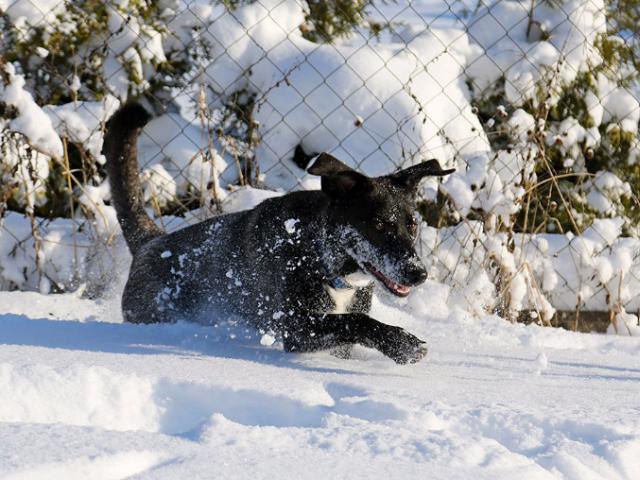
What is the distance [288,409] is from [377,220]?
101 cm

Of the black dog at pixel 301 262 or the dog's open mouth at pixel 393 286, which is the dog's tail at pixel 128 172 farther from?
the dog's open mouth at pixel 393 286

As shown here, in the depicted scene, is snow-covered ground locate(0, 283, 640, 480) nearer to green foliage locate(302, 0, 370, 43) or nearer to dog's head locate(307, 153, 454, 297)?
dog's head locate(307, 153, 454, 297)

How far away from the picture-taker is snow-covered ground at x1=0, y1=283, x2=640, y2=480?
170 cm

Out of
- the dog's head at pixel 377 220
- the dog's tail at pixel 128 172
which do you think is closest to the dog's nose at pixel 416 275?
the dog's head at pixel 377 220

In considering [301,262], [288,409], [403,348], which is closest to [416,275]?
[403,348]

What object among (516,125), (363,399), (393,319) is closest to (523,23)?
(516,125)

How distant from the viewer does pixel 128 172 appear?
3.72 meters

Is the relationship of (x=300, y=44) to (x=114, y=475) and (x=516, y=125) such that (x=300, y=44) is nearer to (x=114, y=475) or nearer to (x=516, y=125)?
(x=516, y=125)

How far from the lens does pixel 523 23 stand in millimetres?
5363

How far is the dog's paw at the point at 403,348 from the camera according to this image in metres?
2.82

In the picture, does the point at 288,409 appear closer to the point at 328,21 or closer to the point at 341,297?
the point at 341,297

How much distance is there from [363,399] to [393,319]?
1.65 meters

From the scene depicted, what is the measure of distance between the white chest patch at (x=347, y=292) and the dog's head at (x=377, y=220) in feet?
0.20

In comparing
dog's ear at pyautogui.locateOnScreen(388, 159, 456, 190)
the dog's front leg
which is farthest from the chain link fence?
the dog's front leg
